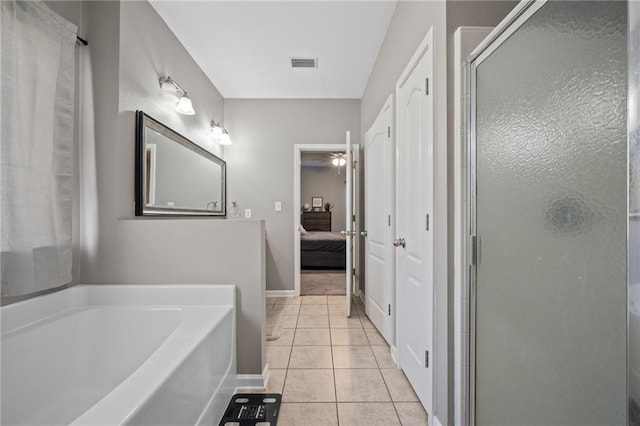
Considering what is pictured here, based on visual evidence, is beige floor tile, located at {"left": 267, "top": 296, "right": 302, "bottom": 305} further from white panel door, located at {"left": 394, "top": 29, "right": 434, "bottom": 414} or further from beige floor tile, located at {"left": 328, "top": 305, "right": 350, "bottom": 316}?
white panel door, located at {"left": 394, "top": 29, "right": 434, "bottom": 414}

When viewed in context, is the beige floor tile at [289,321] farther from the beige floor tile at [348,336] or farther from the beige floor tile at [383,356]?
the beige floor tile at [383,356]

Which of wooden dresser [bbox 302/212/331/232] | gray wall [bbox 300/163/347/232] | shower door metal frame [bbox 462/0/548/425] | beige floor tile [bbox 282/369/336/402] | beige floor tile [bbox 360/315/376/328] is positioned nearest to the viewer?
shower door metal frame [bbox 462/0/548/425]

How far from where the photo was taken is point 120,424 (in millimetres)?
706

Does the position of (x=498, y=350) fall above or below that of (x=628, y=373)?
below

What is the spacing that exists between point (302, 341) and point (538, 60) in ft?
7.56

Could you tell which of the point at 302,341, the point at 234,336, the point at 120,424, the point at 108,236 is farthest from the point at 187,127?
the point at 120,424

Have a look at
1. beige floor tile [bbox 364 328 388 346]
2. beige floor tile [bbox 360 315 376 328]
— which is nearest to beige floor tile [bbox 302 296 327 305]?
beige floor tile [bbox 360 315 376 328]

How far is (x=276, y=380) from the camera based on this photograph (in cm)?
181

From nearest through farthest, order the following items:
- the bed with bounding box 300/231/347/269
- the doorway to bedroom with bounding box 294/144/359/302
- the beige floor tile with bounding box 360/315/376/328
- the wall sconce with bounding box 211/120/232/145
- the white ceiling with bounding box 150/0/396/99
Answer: the white ceiling with bounding box 150/0/396/99, the beige floor tile with bounding box 360/315/376/328, the wall sconce with bounding box 211/120/232/145, the doorway to bedroom with bounding box 294/144/359/302, the bed with bounding box 300/231/347/269

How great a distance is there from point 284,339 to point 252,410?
877 mm

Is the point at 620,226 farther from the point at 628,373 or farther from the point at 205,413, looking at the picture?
the point at 205,413

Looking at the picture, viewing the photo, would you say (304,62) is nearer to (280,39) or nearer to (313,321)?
(280,39)

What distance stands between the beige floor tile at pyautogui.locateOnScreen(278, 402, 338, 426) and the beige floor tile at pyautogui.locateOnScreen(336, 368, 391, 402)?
11cm

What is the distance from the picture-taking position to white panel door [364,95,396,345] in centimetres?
216
